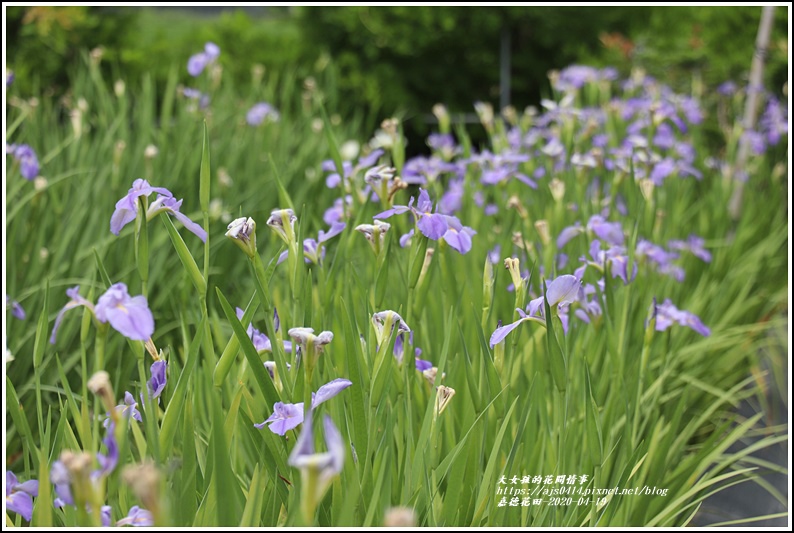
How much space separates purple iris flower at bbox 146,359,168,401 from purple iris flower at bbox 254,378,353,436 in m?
0.14

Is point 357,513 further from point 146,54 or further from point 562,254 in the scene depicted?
point 146,54

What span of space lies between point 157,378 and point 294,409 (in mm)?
191

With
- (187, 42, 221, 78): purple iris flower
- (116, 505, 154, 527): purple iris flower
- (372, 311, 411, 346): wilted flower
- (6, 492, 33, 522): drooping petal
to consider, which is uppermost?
(187, 42, 221, 78): purple iris flower

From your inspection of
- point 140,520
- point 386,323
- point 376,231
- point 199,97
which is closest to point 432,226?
point 376,231

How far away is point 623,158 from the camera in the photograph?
2434 millimetres

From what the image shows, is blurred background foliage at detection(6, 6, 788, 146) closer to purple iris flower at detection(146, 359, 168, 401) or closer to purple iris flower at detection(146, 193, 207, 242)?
purple iris flower at detection(146, 193, 207, 242)

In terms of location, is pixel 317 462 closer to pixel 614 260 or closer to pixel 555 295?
pixel 555 295

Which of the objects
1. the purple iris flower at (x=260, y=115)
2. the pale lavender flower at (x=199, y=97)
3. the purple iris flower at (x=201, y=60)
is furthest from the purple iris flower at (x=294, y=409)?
the purple iris flower at (x=260, y=115)

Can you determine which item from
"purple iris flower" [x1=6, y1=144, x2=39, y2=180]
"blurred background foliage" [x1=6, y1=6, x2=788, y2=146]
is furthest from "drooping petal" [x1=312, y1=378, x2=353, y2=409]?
"blurred background foliage" [x1=6, y1=6, x2=788, y2=146]

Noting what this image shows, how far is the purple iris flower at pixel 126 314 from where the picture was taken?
0.84 m

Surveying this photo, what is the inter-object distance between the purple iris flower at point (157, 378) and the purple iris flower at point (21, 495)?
190mm

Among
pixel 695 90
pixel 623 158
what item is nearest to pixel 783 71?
→ pixel 695 90

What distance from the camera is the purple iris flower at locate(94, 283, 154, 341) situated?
84 centimetres

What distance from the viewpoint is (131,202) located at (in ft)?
3.62
